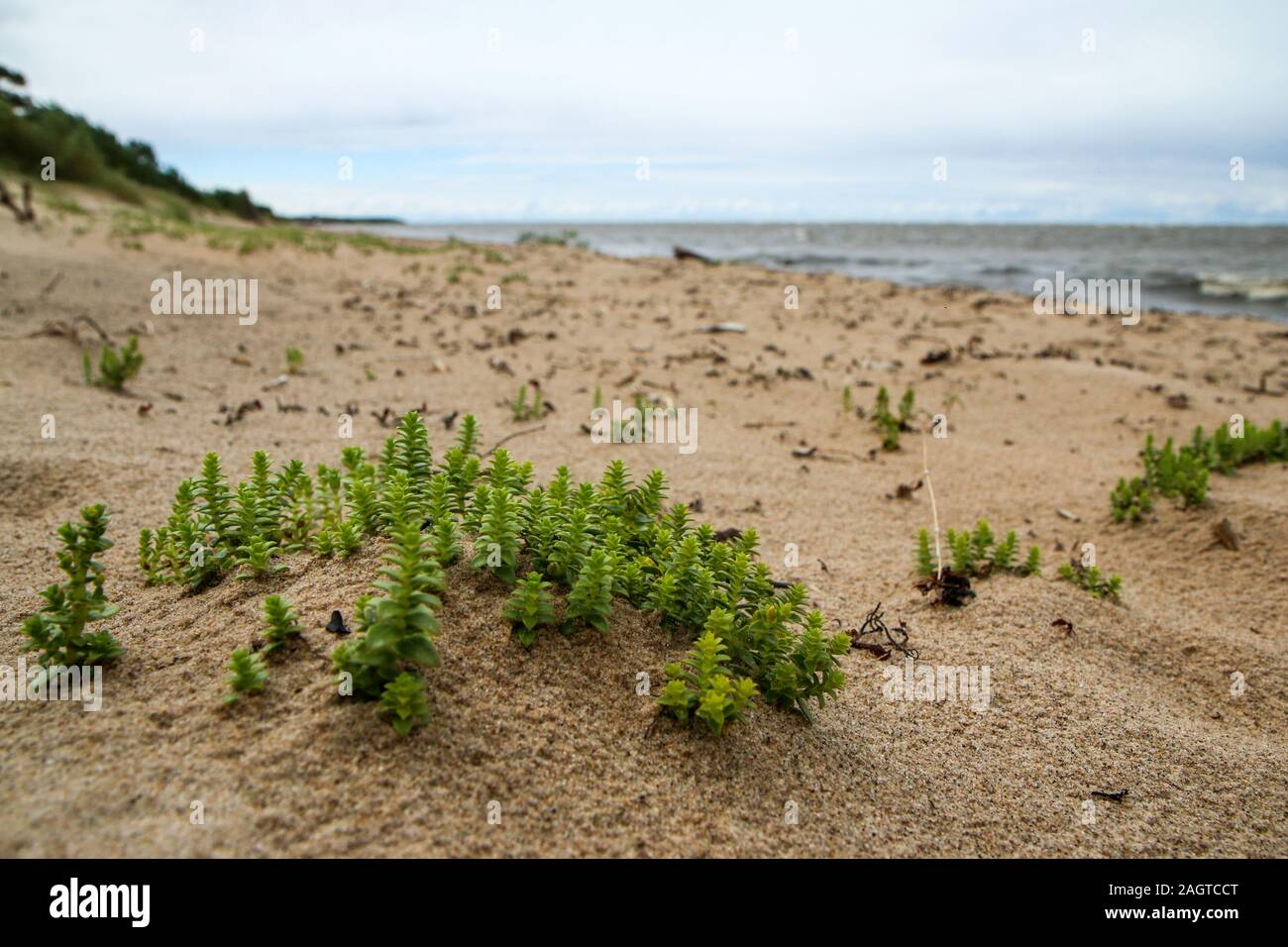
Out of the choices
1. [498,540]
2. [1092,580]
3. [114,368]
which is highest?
[114,368]

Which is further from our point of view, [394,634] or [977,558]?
[977,558]

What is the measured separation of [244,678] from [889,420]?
622 cm

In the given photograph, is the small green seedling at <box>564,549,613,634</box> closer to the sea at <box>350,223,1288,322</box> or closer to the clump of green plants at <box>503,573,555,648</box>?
the clump of green plants at <box>503,573,555,648</box>

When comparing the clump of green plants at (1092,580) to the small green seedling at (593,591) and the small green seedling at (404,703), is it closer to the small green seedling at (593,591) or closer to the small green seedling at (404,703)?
the small green seedling at (593,591)

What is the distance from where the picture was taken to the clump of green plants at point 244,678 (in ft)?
7.68

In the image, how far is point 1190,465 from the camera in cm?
563

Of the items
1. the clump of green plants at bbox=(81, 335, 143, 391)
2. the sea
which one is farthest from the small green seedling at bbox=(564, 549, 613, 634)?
the sea

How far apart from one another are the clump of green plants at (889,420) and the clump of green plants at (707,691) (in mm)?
5063

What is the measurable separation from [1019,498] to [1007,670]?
2.96 meters

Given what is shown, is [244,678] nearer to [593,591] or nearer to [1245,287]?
[593,591]

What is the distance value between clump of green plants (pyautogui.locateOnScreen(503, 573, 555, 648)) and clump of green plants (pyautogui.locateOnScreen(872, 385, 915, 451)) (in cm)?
524

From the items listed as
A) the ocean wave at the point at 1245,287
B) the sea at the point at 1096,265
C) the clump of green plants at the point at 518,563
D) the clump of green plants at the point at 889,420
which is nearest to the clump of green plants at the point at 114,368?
the clump of green plants at the point at 518,563

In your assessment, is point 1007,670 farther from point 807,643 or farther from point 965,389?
point 965,389

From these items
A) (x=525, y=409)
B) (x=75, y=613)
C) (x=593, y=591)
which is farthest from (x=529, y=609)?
(x=525, y=409)
